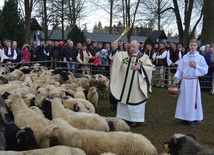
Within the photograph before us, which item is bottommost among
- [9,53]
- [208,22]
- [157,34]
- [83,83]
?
[83,83]

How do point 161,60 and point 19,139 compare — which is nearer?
point 19,139

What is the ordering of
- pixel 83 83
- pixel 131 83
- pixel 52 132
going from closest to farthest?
1. pixel 52 132
2. pixel 131 83
3. pixel 83 83

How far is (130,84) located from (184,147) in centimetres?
301

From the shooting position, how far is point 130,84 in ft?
24.2

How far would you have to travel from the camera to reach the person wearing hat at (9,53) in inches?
504

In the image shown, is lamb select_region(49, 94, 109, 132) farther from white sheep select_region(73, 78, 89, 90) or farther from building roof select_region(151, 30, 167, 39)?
building roof select_region(151, 30, 167, 39)

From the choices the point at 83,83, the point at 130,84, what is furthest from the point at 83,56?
the point at 130,84

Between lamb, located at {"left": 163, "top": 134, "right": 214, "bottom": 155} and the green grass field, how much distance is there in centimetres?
96

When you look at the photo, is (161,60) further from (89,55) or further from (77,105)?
(77,105)

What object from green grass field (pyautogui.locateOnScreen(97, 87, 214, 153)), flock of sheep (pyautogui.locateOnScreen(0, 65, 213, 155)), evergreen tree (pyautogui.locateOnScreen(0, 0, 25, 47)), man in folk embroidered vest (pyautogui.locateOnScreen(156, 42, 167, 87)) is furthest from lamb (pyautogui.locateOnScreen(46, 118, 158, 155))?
evergreen tree (pyautogui.locateOnScreen(0, 0, 25, 47))

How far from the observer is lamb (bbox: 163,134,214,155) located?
4.45m

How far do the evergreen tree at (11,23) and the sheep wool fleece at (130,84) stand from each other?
2092 cm

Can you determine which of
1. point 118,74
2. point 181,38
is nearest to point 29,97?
point 118,74

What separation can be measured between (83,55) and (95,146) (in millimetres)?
9556
